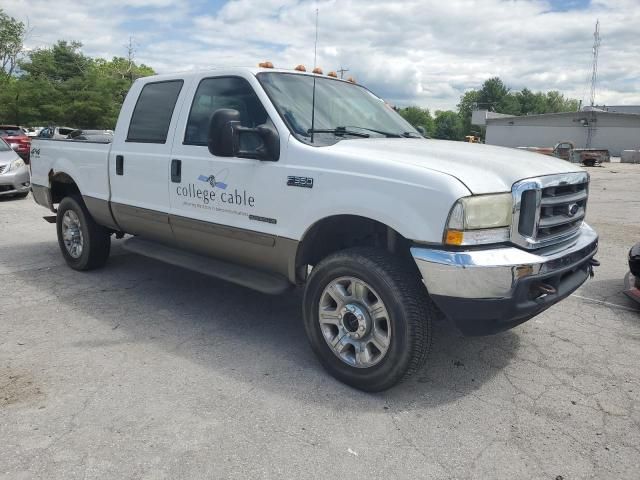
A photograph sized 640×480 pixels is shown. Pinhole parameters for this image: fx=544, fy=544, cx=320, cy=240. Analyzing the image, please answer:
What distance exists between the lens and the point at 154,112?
484 centimetres

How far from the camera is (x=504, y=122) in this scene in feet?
195

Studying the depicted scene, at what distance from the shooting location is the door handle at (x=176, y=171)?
4.38m

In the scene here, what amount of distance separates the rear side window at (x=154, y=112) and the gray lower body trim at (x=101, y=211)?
76 centimetres

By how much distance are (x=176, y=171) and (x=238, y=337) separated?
143cm

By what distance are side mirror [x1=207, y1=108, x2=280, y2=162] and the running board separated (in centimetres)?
88

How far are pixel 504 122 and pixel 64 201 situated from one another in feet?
195

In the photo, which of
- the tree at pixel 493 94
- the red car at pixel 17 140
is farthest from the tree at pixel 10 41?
the tree at pixel 493 94

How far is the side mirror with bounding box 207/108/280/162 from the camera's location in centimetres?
353

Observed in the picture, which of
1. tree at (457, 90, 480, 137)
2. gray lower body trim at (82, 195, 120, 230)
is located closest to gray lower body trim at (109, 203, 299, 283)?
gray lower body trim at (82, 195, 120, 230)

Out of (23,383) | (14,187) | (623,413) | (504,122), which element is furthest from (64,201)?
(504,122)

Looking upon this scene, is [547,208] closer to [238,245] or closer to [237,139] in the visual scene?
[237,139]

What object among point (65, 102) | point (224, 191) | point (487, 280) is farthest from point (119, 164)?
point (65, 102)

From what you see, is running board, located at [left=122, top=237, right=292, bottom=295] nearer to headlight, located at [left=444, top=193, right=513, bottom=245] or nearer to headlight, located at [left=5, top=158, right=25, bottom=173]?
headlight, located at [left=444, top=193, right=513, bottom=245]

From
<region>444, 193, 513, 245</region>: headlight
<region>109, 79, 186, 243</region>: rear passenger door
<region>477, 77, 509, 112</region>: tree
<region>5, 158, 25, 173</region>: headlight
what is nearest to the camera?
<region>444, 193, 513, 245</region>: headlight
